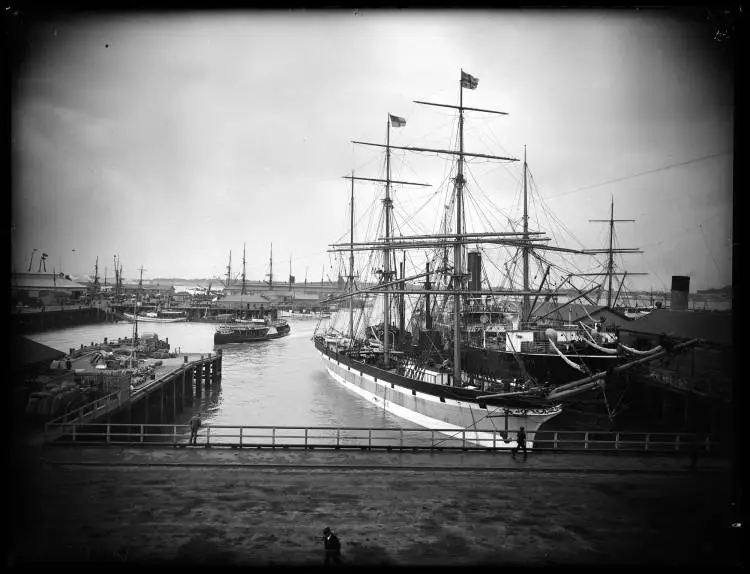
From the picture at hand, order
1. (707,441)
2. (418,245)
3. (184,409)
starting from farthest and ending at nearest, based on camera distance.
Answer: (184,409), (418,245), (707,441)

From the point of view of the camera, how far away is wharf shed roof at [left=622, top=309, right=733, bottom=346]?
9.06 metres

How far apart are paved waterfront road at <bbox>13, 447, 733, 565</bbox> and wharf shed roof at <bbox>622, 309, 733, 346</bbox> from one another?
266cm

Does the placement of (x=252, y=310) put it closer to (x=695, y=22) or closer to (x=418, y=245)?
(x=418, y=245)

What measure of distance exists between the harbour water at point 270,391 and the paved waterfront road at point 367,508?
840cm

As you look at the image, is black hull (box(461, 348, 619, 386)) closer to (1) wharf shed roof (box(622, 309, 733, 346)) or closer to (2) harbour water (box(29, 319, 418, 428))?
(1) wharf shed roof (box(622, 309, 733, 346))

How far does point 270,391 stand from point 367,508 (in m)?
25.5

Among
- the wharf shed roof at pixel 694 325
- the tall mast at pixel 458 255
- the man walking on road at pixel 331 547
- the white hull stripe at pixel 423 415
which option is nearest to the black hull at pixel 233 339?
the white hull stripe at pixel 423 415

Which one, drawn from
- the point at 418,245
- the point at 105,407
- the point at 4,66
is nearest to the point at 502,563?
the point at 4,66

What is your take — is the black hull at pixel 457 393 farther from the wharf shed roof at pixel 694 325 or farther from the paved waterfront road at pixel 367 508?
the paved waterfront road at pixel 367 508

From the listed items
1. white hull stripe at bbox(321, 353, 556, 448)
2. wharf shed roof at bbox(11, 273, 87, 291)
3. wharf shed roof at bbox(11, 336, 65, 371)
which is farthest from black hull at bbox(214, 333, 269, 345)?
wharf shed roof at bbox(11, 273, 87, 291)

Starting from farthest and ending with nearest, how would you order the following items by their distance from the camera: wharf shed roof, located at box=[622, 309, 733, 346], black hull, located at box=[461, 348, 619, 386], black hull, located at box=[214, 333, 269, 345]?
1. black hull, located at box=[214, 333, 269, 345]
2. black hull, located at box=[461, 348, 619, 386]
3. wharf shed roof, located at box=[622, 309, 733, 346]

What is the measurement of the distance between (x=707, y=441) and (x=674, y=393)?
13.2 meters

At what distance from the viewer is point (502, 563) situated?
6.96 m

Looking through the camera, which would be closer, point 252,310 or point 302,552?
point 302,552
